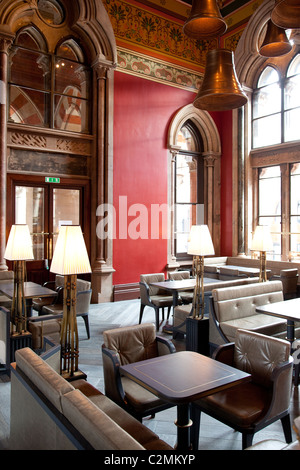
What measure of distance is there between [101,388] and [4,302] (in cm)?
218

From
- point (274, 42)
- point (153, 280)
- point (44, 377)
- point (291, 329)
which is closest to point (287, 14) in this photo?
point (274, 42)

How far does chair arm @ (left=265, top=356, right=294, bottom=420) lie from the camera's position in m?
2.52

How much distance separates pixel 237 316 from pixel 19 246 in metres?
2.79

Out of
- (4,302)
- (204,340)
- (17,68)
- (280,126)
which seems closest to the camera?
(204,340)

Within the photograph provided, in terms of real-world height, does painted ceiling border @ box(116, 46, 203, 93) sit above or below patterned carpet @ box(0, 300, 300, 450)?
above

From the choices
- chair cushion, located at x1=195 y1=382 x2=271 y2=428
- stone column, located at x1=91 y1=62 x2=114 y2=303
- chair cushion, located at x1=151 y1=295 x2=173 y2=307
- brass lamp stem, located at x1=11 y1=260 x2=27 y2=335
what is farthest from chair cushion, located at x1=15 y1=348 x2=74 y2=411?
stone column, located at x1=91 y1=62 x2=114 y2=303

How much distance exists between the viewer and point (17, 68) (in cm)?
734

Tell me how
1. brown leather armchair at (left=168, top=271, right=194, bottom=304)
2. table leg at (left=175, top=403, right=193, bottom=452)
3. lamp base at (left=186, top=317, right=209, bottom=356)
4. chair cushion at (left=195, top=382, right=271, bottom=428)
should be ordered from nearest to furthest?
table leg at (left=175, top=403, right=193, bottom=452)
chair cushion at (left=195, top=382, right=271, bottom=428)
lamp base at (left=186, top=317, right=209, bottom=356)
brown leather armchair at (left=168, top=271, right=194, bottom=304)

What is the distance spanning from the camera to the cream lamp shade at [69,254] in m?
2.83

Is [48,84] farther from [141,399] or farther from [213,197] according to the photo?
[141,399]

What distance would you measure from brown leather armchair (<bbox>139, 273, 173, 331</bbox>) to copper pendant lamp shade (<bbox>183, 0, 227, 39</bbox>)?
12.1ft

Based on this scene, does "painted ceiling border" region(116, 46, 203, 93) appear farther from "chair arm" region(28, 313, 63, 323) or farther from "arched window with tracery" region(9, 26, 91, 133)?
"chair arm" region(28, 313, 63, 323)
